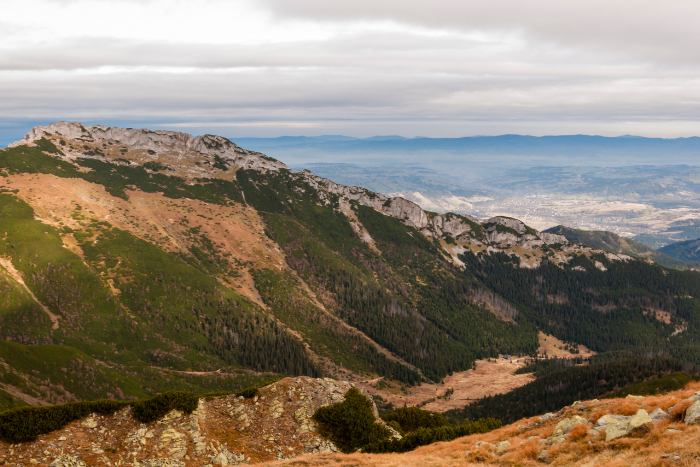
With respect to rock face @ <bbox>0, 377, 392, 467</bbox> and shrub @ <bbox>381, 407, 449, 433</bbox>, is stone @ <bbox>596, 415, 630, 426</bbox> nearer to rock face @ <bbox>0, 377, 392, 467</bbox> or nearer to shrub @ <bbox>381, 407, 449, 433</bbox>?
rock face @ <bbox>0, 377, 392, 467</bbox>

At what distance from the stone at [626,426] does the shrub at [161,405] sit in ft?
172

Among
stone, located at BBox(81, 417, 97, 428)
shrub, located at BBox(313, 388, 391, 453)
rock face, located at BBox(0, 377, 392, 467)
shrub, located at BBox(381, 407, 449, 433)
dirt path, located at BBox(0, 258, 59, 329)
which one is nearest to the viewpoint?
rock face, located at BBox(0, 377, 392, 467)

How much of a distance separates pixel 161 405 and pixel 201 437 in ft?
25.1

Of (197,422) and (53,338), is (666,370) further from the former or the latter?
(53,338)

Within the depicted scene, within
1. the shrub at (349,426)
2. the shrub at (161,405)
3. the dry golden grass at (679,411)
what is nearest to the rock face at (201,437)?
the shrub at (161,405)

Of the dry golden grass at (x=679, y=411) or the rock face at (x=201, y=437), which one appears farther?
the rock face at (x=201, y=437)

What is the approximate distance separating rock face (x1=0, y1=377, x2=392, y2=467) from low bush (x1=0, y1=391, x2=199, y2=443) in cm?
84

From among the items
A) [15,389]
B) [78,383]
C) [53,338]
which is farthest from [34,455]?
[53,338]

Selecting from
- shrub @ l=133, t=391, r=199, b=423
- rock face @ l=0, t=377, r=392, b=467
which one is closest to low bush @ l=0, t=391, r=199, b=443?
shrub @ l=133, t=391, r=199, b=423

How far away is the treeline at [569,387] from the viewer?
532 ft

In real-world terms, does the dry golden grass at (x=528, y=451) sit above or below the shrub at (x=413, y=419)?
above

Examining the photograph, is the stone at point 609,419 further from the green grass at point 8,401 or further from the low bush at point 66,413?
the green grass at point 8,401

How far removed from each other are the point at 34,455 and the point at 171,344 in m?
163

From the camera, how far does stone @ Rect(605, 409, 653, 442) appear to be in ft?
102
